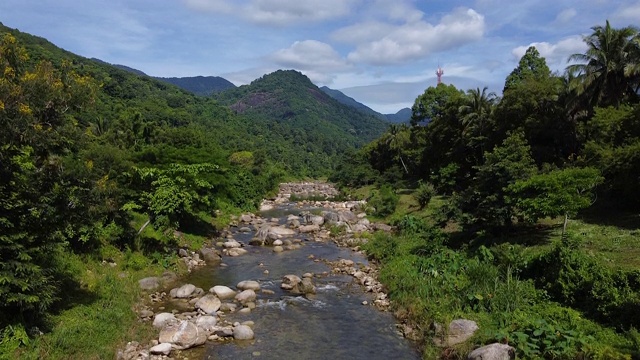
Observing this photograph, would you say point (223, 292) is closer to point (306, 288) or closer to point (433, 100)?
point (306, 288)

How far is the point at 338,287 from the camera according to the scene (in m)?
23.7

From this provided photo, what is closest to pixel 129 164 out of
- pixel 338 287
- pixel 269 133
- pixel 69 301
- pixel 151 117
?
pixel 69 301

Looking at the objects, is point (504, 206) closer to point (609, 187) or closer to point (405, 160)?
point (609, 187)

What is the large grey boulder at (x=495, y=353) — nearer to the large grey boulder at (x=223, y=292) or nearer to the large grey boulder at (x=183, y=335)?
the large grey boulder at (x=183, y=335)

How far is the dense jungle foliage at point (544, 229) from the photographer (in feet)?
45.6

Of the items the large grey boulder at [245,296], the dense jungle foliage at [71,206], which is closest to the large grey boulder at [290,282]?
the large grey boulder at [245,296]

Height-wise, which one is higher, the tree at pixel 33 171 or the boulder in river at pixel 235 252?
the tree at pixel 33 171

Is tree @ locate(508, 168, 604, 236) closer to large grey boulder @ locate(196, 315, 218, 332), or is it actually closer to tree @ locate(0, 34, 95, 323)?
large grey boulder @ locate(196, 315, 218, 332)

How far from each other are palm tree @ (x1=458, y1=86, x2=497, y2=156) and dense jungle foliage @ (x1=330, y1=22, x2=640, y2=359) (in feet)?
1.08

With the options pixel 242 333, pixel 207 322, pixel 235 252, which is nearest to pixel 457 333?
pixel 242 333

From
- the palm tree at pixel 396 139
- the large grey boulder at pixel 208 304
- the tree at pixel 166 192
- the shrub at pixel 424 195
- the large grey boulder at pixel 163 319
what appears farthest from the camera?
the palm tree at pixel 396 139

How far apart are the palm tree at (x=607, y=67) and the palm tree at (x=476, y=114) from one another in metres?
13.1

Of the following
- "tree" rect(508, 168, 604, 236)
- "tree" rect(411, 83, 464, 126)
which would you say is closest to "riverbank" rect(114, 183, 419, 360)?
"tree" rect(508, 168, 604, 236)

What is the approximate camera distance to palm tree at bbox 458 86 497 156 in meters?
46.5
